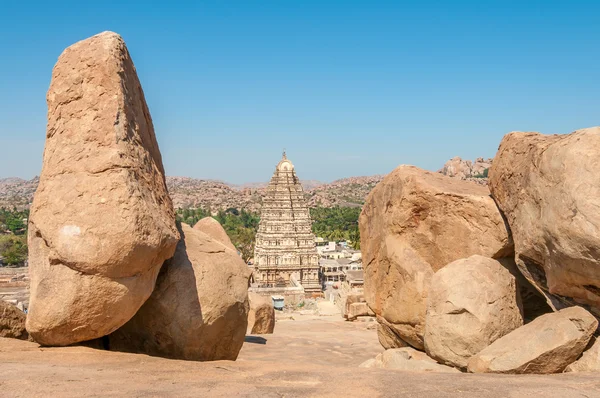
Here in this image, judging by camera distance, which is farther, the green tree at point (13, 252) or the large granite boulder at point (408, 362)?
the green tree at point (13, 252)

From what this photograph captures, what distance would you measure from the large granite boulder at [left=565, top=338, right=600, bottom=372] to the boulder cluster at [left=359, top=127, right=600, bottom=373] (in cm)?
1

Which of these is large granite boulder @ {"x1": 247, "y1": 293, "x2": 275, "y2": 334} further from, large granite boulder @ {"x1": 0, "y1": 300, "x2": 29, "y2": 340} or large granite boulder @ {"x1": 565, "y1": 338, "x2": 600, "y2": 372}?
large granite boulder @ {"x1": 565, "y1": 338, "x2": 600, "y2": 372}

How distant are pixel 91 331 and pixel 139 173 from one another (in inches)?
70.0

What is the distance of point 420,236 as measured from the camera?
908cm

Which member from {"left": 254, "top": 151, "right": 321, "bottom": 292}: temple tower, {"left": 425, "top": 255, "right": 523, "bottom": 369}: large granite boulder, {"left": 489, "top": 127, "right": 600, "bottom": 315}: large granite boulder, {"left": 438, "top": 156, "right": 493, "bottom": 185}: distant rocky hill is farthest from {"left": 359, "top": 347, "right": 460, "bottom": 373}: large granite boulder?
{"left": 438, "top": 156, "right": 493, "bottom": 185}: distant rocky hill

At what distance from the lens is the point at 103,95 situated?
6.59 meters

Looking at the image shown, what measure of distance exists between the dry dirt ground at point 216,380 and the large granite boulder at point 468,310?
1314mm

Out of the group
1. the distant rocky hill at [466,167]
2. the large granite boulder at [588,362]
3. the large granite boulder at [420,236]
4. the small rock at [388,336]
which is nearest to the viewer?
the large granite boulder at [588,362]

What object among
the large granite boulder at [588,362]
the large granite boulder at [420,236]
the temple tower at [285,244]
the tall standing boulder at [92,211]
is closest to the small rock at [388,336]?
the large granite boulder at [420,236]

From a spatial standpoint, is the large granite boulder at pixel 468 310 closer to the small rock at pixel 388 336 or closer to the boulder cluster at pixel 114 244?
the small rock at pixel 388 336

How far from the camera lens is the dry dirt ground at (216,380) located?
4.62 m

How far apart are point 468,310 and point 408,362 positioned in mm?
1047

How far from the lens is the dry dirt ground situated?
4625mm

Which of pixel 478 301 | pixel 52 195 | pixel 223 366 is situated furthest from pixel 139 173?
pixel 478 301
